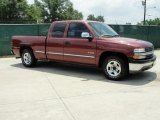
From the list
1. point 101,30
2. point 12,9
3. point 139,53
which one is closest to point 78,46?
point 101,30

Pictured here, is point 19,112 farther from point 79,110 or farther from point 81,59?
point 81,59

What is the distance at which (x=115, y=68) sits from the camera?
9.10 metres

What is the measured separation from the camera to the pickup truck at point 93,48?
8.82m

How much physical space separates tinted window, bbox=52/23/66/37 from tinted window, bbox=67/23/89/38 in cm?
32

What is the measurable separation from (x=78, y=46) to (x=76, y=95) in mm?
2722

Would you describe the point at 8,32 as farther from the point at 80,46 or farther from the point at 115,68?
the point at 115,68

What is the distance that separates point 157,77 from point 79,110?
415 centimetres

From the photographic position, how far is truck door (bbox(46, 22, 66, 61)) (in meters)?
10.4

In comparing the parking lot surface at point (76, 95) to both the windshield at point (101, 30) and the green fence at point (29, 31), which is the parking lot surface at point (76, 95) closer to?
the windshield at point (101, 30)

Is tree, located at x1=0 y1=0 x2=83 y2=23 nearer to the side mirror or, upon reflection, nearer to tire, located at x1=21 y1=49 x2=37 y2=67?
tire, located at x1=21 y1=49 x2=37 y2=67

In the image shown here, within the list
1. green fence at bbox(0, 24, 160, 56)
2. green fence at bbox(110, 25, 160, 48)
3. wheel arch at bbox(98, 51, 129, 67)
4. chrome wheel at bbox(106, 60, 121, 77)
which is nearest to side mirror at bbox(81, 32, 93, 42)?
wheel arch at bbox(98, 51, 129, 67)

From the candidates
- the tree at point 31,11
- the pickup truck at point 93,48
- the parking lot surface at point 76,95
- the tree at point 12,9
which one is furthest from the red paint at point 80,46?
the tree at point 12,9

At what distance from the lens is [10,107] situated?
6441mm

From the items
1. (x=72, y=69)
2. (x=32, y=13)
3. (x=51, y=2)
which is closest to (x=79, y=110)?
(x=72, y=69)
